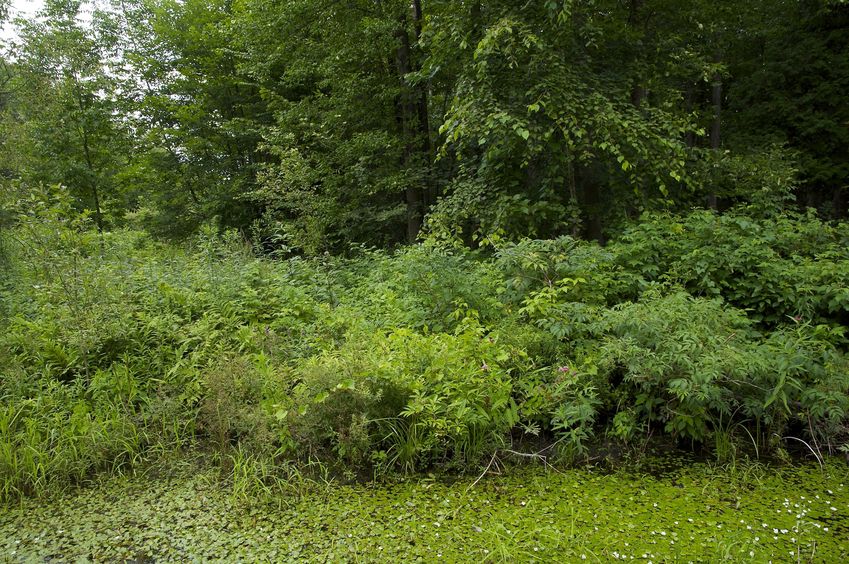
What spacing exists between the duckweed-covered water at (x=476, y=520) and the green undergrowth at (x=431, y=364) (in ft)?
0.72

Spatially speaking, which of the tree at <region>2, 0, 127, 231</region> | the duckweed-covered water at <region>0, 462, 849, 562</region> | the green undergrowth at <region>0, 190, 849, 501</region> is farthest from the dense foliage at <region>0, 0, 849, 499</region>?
the tree at <region>2, 0, 127, 231</region>

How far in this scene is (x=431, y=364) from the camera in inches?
145

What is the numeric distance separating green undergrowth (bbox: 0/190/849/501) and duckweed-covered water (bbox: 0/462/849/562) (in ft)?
0.72

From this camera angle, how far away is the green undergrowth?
133 inches

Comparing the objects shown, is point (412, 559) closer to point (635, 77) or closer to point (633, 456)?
point (633, 456)

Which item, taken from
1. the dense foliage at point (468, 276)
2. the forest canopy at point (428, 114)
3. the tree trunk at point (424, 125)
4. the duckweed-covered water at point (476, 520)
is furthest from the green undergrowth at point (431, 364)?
the tree trunk at point (424, 125)

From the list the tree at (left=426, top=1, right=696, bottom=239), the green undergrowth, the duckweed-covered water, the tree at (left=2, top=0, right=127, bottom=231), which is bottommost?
the duckweed-covered water

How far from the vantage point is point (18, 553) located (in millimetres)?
2697

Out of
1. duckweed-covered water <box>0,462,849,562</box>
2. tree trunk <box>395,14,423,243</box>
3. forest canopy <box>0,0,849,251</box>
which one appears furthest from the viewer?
tree trunk <box>395,14,423,243</box>

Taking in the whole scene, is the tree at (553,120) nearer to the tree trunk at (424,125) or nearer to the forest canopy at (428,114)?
the forest canopy at (428,114)

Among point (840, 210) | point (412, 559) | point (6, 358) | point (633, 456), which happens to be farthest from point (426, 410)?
point (840, 210)

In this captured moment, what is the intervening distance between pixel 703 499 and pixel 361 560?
6.99 feet

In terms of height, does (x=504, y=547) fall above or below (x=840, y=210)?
below

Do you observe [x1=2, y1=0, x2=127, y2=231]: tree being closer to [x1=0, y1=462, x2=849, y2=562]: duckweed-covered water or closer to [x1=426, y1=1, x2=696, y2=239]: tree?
[x1=426, y1=1, x2=696, y2=239]: tree
